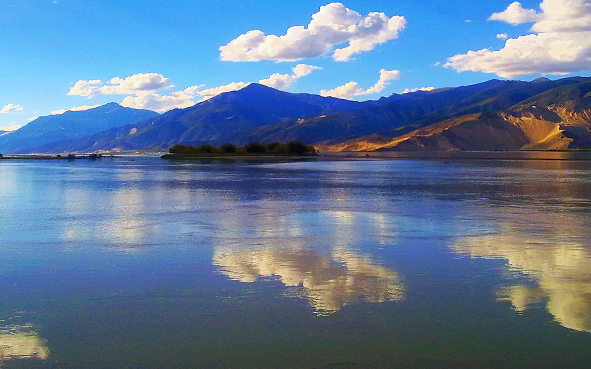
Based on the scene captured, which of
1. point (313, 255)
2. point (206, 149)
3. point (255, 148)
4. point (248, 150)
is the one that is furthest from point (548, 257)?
point (206, 149)

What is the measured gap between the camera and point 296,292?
1141 centimetres

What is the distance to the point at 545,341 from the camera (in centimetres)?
873

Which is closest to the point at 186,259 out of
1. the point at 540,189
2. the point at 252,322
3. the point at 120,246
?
the point at 120,246

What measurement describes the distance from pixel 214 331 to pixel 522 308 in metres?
5.66

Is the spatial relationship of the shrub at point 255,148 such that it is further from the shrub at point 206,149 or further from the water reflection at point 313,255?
the water reflection at point 313,255

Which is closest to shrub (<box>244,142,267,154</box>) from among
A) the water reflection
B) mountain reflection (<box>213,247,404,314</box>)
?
the water reflection

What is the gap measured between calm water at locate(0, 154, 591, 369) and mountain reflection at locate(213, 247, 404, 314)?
0.15ft

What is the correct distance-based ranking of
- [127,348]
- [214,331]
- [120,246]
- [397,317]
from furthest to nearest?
[120,246], [397,317], [214,331], [127,348]

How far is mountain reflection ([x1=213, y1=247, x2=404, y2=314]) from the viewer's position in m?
11.1

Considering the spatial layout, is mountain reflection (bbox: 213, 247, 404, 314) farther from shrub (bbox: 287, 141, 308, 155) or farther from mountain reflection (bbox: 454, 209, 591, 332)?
shrub (bbox: 287, 141, 308, 155)

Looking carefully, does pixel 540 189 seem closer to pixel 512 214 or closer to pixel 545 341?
pixel 512 214

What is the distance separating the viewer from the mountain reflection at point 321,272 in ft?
36.5

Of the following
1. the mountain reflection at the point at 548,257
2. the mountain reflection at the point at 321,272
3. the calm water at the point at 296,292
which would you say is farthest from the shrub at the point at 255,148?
the mountain reflection at the point at 321,272

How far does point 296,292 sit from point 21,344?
5.09 meters
